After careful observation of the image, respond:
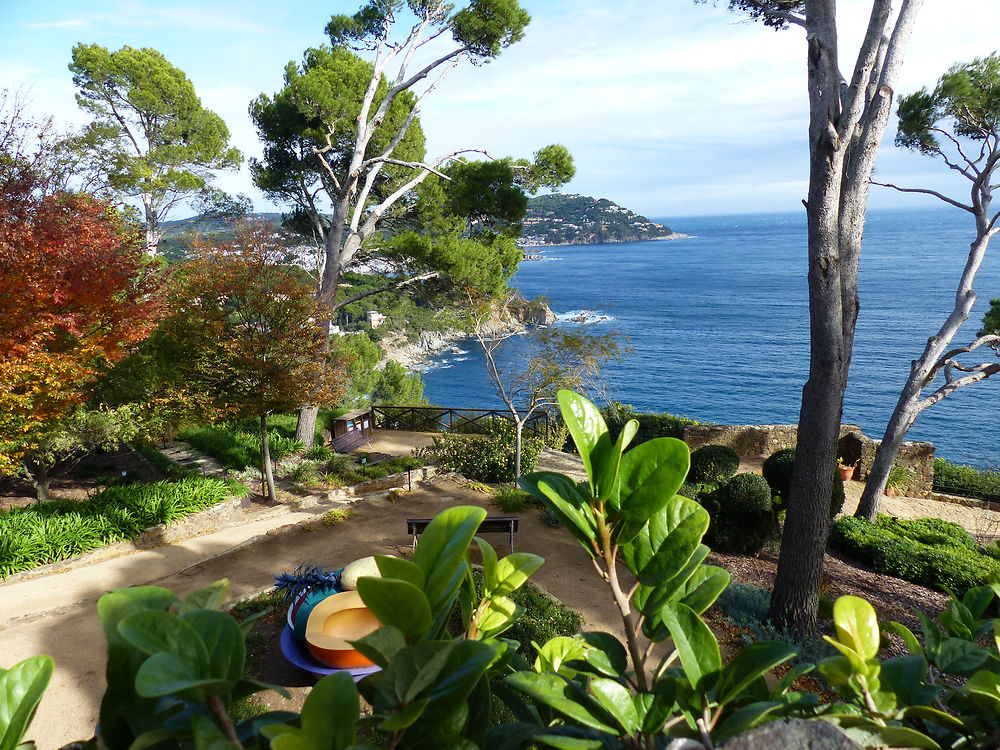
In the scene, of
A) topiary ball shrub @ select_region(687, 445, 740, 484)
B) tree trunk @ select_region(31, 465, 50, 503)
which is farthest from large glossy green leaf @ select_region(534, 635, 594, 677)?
topiary ball shrub @ select_region(687, 445, 740, 484)

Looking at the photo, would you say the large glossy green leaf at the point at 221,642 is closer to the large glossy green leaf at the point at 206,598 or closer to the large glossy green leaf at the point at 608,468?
the large glossy green leaf at the point at 206,598

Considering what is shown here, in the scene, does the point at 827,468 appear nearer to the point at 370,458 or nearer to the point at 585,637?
the point at 585,637

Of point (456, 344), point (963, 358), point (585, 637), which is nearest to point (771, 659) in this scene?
point (585, 637)

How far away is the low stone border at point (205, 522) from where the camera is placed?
7.36 meters

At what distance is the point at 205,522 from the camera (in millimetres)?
8867

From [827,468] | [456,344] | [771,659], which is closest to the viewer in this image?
[771,659]

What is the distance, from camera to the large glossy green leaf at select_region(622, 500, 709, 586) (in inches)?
33.8

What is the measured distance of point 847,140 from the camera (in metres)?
5.26

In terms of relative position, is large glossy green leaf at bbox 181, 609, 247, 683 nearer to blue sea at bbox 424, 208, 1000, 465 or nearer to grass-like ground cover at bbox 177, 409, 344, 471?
blue sea at bbox 424, 208, 1000, 465

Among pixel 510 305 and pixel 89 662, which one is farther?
pixel 510 305

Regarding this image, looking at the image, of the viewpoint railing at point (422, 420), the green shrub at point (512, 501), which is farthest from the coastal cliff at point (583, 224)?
the green shrub at point (512, 501)

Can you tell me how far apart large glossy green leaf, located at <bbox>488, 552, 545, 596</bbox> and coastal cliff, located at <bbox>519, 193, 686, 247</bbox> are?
12246 cm

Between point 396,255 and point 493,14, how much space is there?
600 centimetres

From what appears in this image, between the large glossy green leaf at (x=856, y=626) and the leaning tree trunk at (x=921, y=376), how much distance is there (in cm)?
1114
